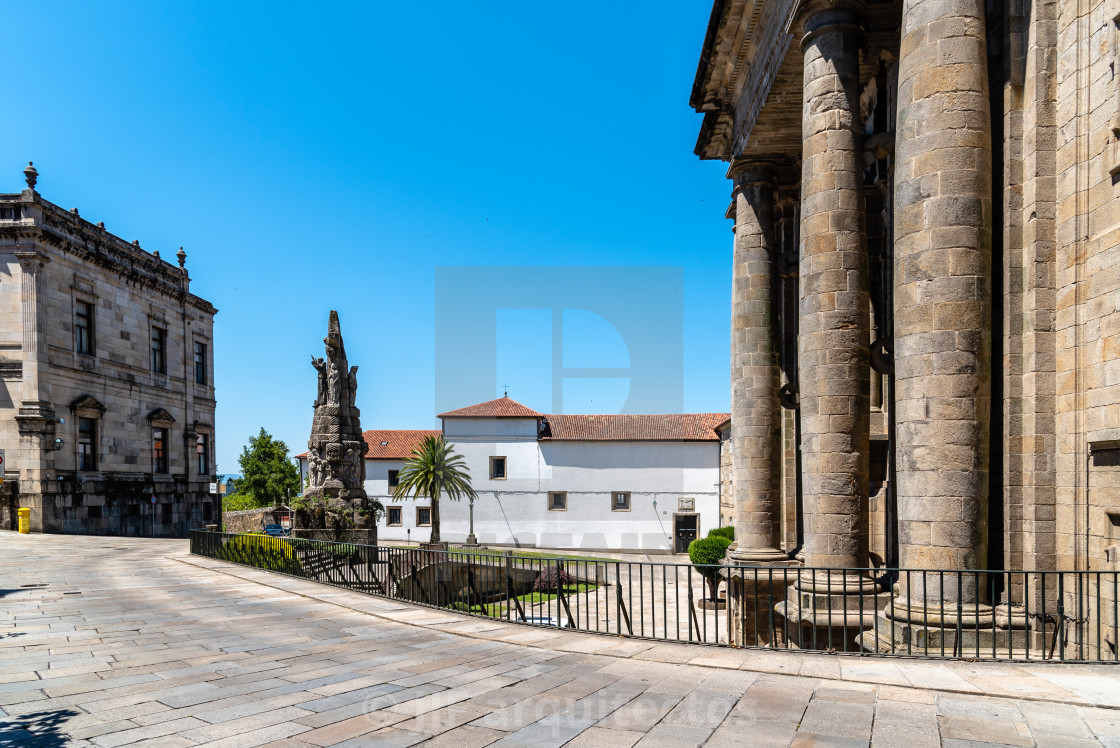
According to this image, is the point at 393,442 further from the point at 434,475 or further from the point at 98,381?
the point at 98,381

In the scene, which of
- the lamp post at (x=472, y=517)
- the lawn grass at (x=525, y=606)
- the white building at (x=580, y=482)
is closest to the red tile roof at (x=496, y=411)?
the white building at (x=580, y=482)

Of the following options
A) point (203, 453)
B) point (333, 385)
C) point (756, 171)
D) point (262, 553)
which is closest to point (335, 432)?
point (333, 385)

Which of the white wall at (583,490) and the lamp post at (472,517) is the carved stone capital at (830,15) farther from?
the white wall at (583,490)

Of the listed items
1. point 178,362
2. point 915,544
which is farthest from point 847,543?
point 178,362

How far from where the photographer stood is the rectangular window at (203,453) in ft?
124

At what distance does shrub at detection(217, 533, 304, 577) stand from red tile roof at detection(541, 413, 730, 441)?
30174 millimetres

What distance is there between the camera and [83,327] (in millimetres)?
29078

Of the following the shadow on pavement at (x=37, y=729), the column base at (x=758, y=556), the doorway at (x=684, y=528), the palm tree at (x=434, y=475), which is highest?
the shadow on pavement at (x=37, y=729)

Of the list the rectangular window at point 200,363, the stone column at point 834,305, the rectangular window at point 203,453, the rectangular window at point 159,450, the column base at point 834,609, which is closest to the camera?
the column base at point 834,609

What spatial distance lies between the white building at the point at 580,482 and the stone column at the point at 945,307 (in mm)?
38006

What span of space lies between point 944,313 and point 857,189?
2757 millimetres

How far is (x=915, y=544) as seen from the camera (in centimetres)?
773

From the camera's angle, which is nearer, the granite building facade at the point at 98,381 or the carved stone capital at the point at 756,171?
the carved stone capital at the point at 756,171

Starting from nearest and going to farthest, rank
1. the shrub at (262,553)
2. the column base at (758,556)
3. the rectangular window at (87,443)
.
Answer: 1. the column base at (758,556)
2. the shrub at (262,553)
3. the rectangular window at (87,443)
